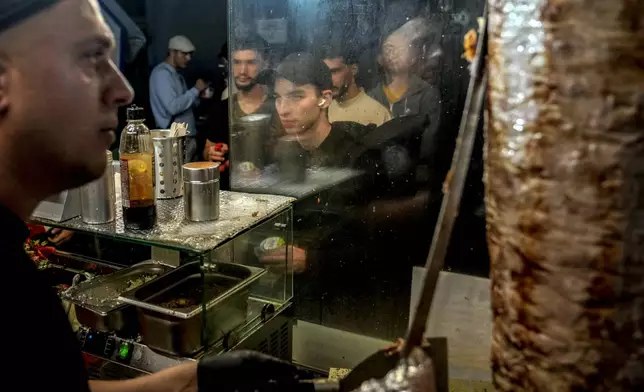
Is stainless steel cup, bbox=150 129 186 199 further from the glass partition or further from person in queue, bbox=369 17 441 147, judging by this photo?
person in queue, bbox=369 17 441 147

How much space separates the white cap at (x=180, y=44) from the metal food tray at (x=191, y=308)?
13.8ft

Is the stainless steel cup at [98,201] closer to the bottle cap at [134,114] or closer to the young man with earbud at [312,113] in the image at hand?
the bottle cap at [134,114]

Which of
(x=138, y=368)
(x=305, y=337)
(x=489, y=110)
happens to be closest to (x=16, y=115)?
(x=489, y=110)

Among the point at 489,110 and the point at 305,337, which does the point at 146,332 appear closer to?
the point at 305,337

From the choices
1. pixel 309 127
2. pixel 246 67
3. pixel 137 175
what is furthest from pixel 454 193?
pixel 246 67

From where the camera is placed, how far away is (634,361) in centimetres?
88

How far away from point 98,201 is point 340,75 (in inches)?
51.8

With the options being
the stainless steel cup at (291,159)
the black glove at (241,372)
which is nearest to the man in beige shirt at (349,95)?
the stainless steel cup at (291,159)

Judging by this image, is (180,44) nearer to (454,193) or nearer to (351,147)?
(351,147)

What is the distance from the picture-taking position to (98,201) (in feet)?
7.95

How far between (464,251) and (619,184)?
1.81 m

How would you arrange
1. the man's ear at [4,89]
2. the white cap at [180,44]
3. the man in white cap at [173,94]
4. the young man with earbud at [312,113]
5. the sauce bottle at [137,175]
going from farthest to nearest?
1. the white cap at [180,44]
2. the man in white cap at [173,94]
3. the young man with earbud at [312,113]
4. the sauce bottle at [137,175]
5. the man's ear at [4,89]

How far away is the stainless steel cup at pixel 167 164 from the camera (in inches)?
105

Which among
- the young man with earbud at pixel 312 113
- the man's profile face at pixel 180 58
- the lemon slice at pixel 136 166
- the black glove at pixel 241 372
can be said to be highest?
the man's profile face at pixel 180 58
